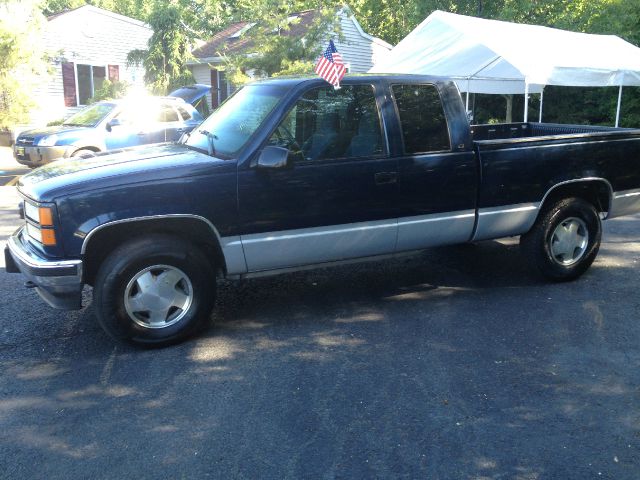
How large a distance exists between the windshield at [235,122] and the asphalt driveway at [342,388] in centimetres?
143

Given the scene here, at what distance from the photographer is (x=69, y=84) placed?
23.5m

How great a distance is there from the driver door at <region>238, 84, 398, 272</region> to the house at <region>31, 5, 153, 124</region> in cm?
1891

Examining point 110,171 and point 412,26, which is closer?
point 110,171

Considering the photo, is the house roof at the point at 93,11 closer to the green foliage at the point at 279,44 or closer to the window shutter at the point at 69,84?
the window shutter at the point at 69,84

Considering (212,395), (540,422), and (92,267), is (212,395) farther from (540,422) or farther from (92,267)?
(540,422)

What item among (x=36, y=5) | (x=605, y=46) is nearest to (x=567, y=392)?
(x=605, y=46)

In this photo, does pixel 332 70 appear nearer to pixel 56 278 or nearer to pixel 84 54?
pixel 56 278

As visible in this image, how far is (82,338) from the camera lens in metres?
4.71

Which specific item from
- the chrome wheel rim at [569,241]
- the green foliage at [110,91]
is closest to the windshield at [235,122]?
the chrome wheel rim at [569,241]

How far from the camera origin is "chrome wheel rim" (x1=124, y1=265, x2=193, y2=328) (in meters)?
4.38

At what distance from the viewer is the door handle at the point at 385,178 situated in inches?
194

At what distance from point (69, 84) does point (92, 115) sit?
39.0 ft

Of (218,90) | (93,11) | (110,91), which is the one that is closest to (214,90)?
(218,90)

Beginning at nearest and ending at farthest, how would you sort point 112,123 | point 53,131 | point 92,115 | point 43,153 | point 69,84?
1. point 43,153
2. point 112,123
3. point 53,131
4. point 92,115
5. point 69,84
